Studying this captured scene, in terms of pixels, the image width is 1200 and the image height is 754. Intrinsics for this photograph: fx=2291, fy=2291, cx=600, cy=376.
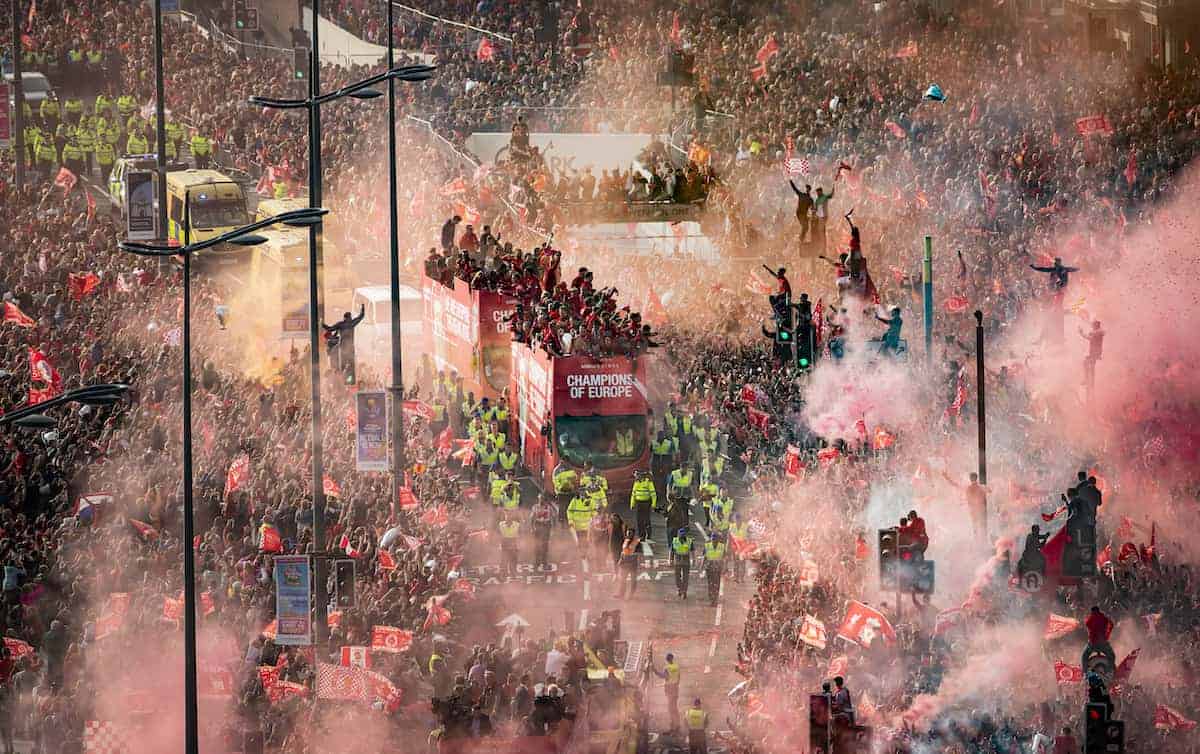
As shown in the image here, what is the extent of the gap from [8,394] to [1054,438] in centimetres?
1726

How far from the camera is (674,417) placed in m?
38.7

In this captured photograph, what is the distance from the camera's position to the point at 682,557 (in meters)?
33.0

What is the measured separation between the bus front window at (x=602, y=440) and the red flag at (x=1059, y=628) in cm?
913

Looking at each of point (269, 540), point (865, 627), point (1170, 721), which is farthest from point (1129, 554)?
point (269, 540)

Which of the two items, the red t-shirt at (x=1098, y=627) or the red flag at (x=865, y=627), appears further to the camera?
the red flag at (x=865, y=627)

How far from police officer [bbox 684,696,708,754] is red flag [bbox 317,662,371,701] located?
4085 mm

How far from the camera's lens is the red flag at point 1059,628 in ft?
96.0

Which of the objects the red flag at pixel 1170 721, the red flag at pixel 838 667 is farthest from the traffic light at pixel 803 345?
the red flag at pixel 1170 721

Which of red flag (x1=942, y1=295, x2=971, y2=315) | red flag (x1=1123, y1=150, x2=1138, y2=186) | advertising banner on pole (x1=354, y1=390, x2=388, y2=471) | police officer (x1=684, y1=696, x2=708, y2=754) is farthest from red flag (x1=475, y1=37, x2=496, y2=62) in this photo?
police officer (x1=684, y1=696, x2=708, y2=754)

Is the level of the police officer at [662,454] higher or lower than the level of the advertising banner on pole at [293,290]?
lower

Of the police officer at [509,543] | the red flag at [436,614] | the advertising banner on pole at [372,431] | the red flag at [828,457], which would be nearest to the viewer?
the red flag at [436,614]

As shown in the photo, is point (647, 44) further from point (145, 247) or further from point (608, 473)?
point (145, 247)

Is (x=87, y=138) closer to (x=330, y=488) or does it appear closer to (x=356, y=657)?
(x=330, y=488)

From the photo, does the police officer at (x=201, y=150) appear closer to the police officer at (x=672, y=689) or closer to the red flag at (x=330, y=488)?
the red flag at (x=330, y=488)
